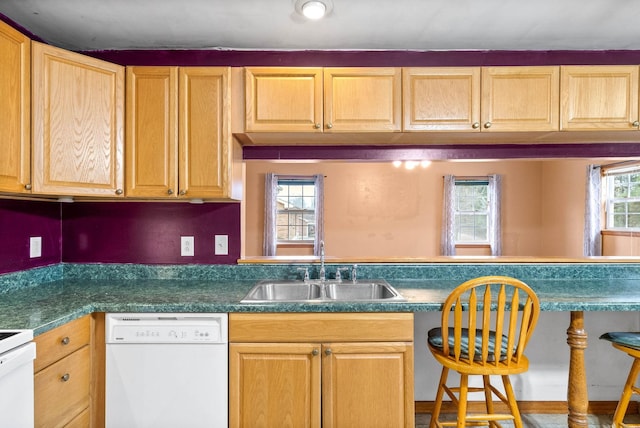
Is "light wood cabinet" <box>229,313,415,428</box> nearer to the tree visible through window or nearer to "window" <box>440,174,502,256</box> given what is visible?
the tree visible through window

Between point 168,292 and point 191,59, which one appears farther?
point 191,59

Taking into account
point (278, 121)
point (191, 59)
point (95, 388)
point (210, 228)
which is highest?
point (191, 59)

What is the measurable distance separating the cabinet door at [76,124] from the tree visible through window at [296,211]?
12.5 feet

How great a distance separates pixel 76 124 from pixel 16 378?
1194 mm

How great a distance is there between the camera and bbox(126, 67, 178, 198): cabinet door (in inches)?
78.9

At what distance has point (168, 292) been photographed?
1.95m

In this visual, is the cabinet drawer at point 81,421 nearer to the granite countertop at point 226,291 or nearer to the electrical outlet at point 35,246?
the granite countertop at point 226,291

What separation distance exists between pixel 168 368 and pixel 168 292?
16.4 inches

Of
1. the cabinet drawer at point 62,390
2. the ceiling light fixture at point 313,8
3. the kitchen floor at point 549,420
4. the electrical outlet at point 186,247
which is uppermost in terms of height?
the ceiling light fixture at point 313,8

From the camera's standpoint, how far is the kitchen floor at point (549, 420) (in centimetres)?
215

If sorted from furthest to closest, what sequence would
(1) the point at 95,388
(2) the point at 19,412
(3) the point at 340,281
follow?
(3) the point at 340,281, (1) the point at 95,388, (2) the point at 19,412

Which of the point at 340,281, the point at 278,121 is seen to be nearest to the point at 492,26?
the point at 278,121

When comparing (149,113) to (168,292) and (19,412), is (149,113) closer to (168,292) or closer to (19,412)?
(168,292)

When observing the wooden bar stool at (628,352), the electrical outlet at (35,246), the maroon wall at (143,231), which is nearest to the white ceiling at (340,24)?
the maroon wall at (143,231)
